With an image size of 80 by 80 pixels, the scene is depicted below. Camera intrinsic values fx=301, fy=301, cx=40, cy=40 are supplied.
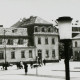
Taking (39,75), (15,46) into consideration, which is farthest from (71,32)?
(15,46)

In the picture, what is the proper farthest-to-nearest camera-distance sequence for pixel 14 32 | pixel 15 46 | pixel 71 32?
pixel 14 32 < pixel 15 46 < pixel 71 32

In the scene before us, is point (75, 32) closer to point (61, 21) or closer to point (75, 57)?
point (75, 57)

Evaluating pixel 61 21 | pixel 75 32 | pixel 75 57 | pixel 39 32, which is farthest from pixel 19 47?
pixel 61 21

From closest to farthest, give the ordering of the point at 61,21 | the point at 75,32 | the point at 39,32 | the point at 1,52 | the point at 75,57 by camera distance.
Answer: the point at 61,21
the point at 1,52
the point at 39,32
the point at 75,57
the point at 75,32

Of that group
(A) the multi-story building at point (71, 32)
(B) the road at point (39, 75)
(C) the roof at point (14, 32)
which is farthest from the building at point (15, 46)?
(B) the road at point (39, 75)

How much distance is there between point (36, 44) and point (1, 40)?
7.89m

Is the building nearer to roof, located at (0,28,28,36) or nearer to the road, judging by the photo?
roof, located at (0,28,28,36)

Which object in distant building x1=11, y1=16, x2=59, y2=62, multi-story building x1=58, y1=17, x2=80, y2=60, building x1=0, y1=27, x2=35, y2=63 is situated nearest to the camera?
multi-story building x1=58, y1=17, x2=80, y2=60

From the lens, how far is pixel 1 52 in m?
61.9

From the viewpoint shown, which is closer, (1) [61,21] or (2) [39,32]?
(1) [61,21]

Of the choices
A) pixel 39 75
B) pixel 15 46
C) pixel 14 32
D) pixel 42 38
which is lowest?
pixel 39 75

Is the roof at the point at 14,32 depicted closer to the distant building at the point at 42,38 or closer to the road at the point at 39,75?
the distant building at the point at 42,38

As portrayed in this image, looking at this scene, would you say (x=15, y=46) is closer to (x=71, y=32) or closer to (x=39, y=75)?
(x=39, y=75)

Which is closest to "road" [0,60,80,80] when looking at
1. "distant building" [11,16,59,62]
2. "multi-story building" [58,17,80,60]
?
"multi-story building" [58,17,80,60]
